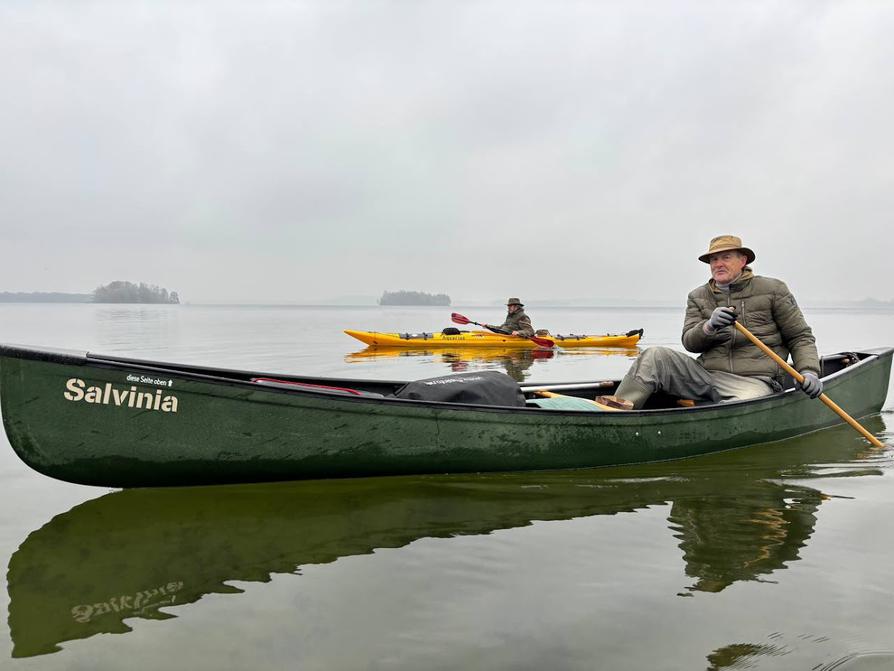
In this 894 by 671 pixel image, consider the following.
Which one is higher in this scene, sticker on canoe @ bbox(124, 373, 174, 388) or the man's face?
the man's face

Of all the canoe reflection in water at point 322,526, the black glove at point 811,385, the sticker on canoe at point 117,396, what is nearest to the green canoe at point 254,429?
the sticker on canoe at point 117,396

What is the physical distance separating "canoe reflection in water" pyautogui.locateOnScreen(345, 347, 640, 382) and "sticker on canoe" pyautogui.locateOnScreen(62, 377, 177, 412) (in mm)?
11519

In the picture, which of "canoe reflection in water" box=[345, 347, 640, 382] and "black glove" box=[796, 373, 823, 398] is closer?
"black glove" box=[796, 373, 823, 398]

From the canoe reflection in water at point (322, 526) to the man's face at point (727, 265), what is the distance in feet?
6.26

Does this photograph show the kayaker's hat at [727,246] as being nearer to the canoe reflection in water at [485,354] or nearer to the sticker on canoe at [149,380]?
the sticker on canoe at [149,380]

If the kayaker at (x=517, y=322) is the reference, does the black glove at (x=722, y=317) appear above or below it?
below

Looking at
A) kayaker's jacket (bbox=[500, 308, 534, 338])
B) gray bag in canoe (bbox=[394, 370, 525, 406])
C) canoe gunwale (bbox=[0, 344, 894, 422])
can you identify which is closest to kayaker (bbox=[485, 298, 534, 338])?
kayaker's jacket (bbox=[500, 308, 534, 338])

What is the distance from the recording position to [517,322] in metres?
20.2

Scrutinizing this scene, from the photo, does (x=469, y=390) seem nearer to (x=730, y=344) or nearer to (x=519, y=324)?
(x=730, y=344)

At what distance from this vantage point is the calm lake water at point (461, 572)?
2.72 metres

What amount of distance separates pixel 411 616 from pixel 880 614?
231 centimetres

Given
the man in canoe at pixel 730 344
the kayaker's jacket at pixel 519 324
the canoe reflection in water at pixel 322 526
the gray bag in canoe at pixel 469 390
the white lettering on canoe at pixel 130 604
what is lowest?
the white lettering on canoe at pixel 130 604

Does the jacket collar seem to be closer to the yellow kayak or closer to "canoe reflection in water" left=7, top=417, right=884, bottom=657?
"canoe reflection in water" left=7, top=417, right=884, bottom=657

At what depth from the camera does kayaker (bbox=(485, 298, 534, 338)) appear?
1986 cm
